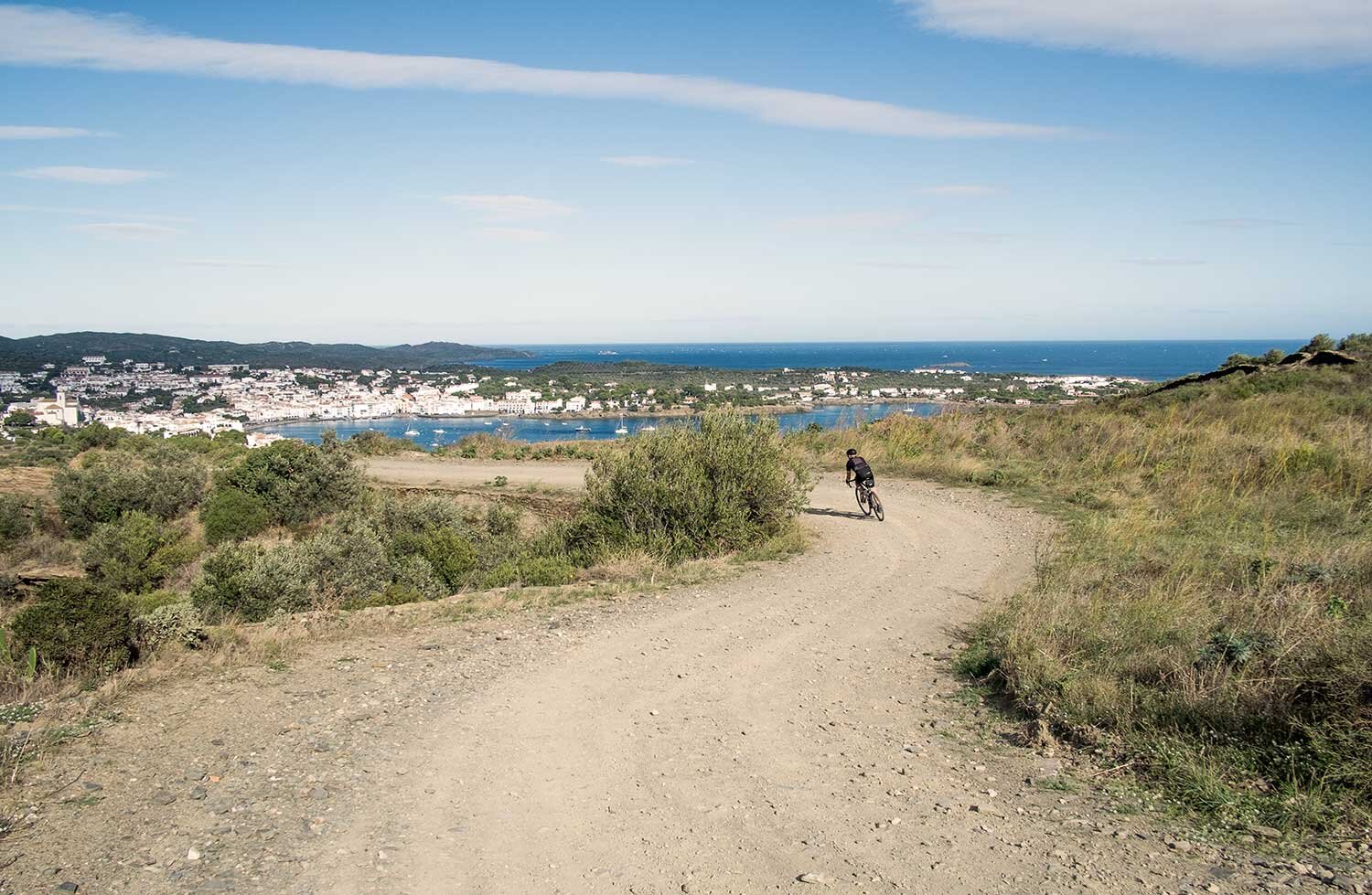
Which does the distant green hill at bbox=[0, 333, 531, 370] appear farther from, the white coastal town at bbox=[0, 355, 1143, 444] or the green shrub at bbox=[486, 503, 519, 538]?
the green shrub at bbox=[486, 503, 519, 538]

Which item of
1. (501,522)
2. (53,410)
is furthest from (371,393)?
(501,522)

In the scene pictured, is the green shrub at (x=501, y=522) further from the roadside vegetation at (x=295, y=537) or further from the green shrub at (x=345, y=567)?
the green shrub at (x=345, y=567)

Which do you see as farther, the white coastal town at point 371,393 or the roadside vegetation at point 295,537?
the white coastal town at point 371,393

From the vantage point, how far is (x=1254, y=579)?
8.12m

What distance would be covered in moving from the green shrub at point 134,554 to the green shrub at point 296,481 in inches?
90.2

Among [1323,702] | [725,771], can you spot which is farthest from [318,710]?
[1323,702]

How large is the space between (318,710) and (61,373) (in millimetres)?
48775

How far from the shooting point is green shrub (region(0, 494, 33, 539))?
1807 cm

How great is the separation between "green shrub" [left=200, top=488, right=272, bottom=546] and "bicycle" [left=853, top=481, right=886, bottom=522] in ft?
44.6

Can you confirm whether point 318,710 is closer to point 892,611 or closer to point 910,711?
point 910,711

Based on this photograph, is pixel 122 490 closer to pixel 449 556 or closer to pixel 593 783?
pixel 449 556

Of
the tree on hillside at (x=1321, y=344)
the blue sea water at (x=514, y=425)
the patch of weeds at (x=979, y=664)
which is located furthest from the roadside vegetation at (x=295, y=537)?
the tree on hillside at (x=1321, y=344)

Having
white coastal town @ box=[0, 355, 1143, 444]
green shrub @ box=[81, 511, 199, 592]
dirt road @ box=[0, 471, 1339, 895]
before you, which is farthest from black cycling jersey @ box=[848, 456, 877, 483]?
white coastal town @ box=[0, 355, 1143, 444]

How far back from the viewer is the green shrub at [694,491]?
12.3m
